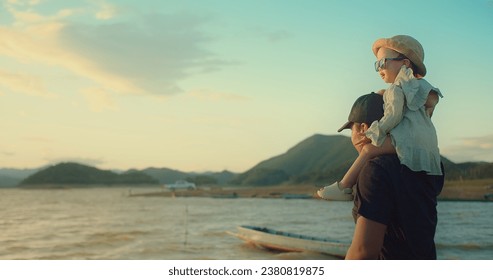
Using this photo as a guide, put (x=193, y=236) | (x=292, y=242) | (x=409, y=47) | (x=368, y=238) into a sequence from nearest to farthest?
(x=368, y=238)
(x=409, y=47)
(x=292, y=242)
(x=193, y=236)

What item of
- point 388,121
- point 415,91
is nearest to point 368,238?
point 388,121

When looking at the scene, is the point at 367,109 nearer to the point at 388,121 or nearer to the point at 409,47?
the point at 388,121

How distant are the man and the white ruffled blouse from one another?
0.03 meters

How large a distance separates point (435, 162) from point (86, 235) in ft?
125

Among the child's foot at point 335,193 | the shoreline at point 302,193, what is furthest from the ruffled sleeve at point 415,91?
the shoreline at point 302,193

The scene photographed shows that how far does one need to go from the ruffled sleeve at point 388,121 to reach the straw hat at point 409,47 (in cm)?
18

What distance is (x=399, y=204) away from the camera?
1.54 metres

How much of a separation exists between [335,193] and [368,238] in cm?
19

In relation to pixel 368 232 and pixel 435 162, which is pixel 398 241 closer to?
pixel 368 232

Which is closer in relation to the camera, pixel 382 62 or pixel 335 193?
pixel 335 193

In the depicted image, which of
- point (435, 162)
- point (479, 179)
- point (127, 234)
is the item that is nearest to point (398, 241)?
point (435, 162)

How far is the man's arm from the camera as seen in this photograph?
153 cm

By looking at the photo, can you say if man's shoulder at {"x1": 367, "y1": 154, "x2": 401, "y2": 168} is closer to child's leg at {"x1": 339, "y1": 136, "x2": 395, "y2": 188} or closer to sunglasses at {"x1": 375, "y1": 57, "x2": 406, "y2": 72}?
child's leg at {"x1": 339, "y1": 136, "x2": 395, "y2": 188}

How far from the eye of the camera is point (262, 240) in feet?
69.3
